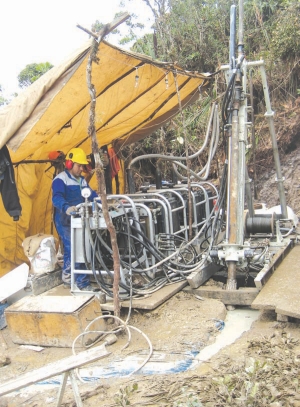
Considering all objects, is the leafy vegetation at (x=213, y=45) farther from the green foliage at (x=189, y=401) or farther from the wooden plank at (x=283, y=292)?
the green foliage at (x=189, y=401)

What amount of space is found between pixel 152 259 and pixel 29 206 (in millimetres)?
2577

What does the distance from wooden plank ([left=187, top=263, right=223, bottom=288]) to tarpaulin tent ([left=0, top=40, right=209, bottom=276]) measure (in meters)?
2.38

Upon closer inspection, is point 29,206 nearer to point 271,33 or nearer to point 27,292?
point 27,292

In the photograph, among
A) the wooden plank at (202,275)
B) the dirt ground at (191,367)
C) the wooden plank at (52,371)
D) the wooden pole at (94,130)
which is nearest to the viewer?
the wooden plank at (52,371)

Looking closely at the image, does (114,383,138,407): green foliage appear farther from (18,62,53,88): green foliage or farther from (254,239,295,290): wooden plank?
(18,62,53,88): green foliage

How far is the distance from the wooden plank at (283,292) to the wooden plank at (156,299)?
1027 millimetres

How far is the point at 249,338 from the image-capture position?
11.7ft

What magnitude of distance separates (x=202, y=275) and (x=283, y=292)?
1.15 m

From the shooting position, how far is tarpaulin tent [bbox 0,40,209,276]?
13.8 feet

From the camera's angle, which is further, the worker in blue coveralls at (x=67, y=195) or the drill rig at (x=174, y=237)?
the worker in blue coveralls at (x=67, y=195)

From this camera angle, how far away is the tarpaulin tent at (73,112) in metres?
4.20

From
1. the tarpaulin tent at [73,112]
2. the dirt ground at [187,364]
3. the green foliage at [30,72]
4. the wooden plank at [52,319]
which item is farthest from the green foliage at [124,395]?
the green foliage at [30,72]

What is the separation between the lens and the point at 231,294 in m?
4.45

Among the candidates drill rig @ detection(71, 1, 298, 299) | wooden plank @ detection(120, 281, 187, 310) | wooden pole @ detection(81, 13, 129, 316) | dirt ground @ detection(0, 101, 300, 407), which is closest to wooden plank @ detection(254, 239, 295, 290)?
drill rig @ detection(71, 1, 298, 299)
